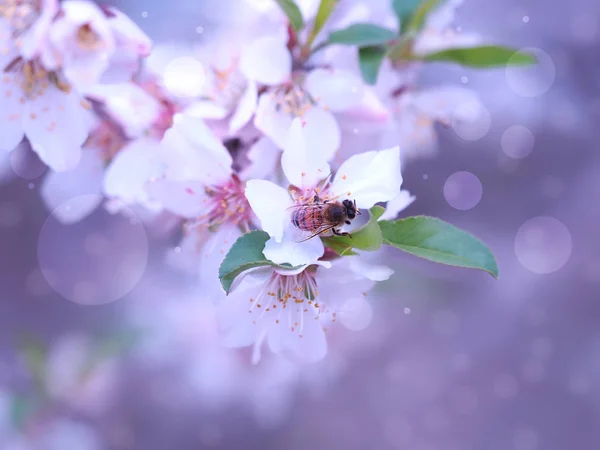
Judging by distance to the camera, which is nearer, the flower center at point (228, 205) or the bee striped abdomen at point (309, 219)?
the bee striped abdomen at point (309, 219)

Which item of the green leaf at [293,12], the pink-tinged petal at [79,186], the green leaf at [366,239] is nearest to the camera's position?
the green leaf at [366,239]

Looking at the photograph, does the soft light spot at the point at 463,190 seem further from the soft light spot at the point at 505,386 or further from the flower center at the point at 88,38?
the flower center at the point at 88,38

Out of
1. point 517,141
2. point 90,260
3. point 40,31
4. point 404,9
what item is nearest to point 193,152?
point 40,31

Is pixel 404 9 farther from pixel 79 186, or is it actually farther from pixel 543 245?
pixel 543 245

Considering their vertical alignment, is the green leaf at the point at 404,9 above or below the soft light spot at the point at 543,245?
above

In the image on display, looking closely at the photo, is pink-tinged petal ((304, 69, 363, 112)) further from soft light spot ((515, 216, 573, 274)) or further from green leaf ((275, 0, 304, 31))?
soft light spot ((515, 216, 573, 274))

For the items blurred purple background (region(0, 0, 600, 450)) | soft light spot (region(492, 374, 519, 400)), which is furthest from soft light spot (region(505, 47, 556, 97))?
soft light spot (region(492, 374, 519, 400))

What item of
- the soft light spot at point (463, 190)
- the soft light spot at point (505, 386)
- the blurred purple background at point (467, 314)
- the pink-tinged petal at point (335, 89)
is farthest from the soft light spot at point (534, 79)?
the pink-tinged petal at point (335, 89)
